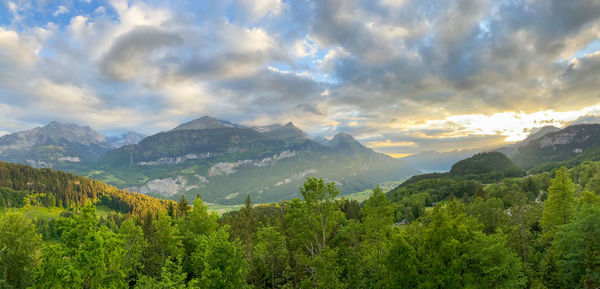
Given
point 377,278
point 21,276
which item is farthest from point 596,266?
point 21,276

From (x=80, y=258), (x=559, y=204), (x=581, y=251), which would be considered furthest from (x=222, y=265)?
(x=559, y=204)

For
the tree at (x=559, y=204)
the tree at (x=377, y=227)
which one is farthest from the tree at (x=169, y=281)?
the tree at (x=559, y=204)

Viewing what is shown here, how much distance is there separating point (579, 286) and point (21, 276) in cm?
7734

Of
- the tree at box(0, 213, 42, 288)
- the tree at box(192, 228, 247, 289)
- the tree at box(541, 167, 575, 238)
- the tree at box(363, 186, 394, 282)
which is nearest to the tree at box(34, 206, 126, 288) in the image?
the tree at box(192, 228, 247, 289)

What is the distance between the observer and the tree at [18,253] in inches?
1430

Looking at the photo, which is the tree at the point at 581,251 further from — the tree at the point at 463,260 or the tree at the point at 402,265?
the tree at the point at 402,265

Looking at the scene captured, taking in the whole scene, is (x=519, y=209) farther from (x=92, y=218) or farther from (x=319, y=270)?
(x=92, y=218)

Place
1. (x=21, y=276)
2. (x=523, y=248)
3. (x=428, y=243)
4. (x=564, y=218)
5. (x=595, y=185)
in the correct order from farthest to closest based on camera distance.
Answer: (x=595, y=185), (x=564, y=218), (x=523, y=248), (x=21, y=276), (x=428, y=243)

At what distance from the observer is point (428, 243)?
31.6 metres

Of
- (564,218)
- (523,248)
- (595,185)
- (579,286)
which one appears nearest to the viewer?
(579,286)

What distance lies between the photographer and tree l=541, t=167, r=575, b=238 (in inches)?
1871

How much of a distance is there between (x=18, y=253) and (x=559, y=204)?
91742mm

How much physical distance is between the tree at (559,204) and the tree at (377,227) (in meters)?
35.0

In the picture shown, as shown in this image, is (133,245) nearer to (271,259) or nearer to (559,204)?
(271,259)
